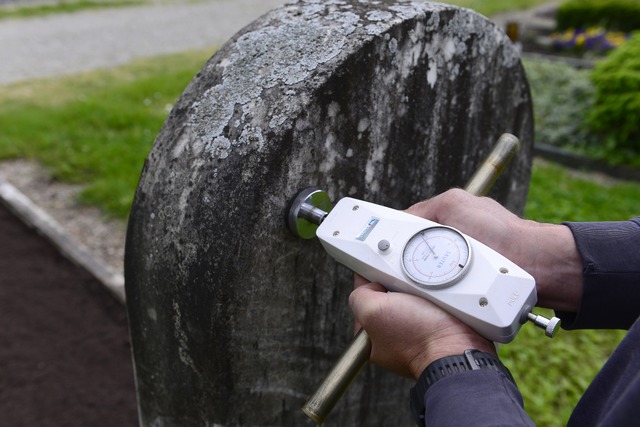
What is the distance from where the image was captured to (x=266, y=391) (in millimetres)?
1604

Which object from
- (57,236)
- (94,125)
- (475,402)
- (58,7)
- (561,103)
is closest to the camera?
(475,402)

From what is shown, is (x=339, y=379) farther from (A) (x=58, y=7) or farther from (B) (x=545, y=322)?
(A) (x=58, y=7)

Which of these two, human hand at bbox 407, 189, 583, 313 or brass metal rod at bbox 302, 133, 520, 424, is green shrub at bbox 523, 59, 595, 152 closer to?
human hand at bbox 407, 189, 583, 313

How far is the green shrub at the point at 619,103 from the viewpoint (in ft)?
18.3

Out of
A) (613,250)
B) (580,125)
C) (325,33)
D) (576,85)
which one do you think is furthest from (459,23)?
(576,85)

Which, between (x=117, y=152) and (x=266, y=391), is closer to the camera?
(x=266, y=391)

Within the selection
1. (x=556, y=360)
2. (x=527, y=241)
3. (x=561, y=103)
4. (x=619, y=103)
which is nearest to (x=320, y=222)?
(x=527, y=241)

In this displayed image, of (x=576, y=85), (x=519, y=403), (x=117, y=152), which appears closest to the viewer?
(x=519, y=403)

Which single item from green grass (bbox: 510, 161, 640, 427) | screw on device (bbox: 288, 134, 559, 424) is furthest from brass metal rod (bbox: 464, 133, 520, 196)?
green grass (bbox: 510, 161, 640, 427)

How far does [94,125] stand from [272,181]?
4488 millimetres

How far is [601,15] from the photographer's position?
33.5ft

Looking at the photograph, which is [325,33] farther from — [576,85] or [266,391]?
[576,85]

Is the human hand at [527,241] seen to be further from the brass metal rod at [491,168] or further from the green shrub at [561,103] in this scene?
the green shrub at [561,103]

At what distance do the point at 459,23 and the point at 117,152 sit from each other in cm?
362
